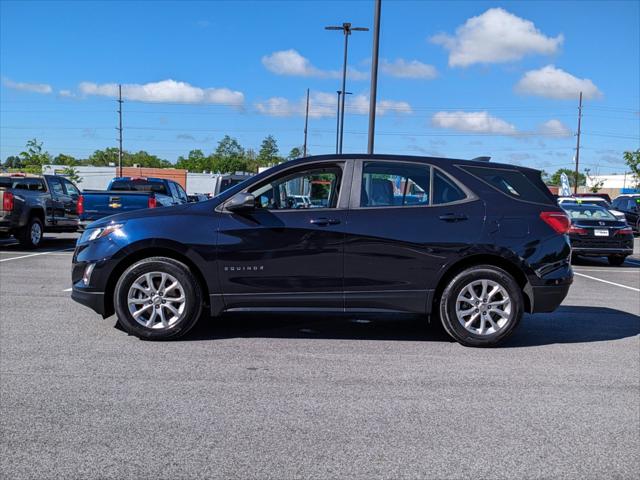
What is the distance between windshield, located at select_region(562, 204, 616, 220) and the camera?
52.7 feet

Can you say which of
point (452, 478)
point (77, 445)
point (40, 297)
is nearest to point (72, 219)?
point (40, 297)

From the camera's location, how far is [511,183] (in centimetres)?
648

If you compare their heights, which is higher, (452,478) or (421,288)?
(421,288)

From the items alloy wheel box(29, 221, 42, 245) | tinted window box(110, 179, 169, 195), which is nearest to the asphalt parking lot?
alloy wheel box(29, 221, 42, 245)

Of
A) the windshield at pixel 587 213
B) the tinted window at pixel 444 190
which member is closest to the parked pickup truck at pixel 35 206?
the tinted window at pixel 444 190

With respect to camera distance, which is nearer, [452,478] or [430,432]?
[452,478]

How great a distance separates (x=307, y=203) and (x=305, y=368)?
173cm

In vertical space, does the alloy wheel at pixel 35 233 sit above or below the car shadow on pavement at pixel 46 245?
above

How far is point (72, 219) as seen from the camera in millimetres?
17312

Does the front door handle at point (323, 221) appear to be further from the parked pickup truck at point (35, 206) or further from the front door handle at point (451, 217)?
the parked pickup truck at point (35, 206)

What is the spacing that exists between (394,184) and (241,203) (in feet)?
5.06

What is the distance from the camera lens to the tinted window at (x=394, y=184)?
631cm

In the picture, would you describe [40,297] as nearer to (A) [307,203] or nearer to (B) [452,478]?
(A) [307,203]

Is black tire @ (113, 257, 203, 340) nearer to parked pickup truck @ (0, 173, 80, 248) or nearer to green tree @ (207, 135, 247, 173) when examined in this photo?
parked pickup truck @ (0, 173, 80, 248)
